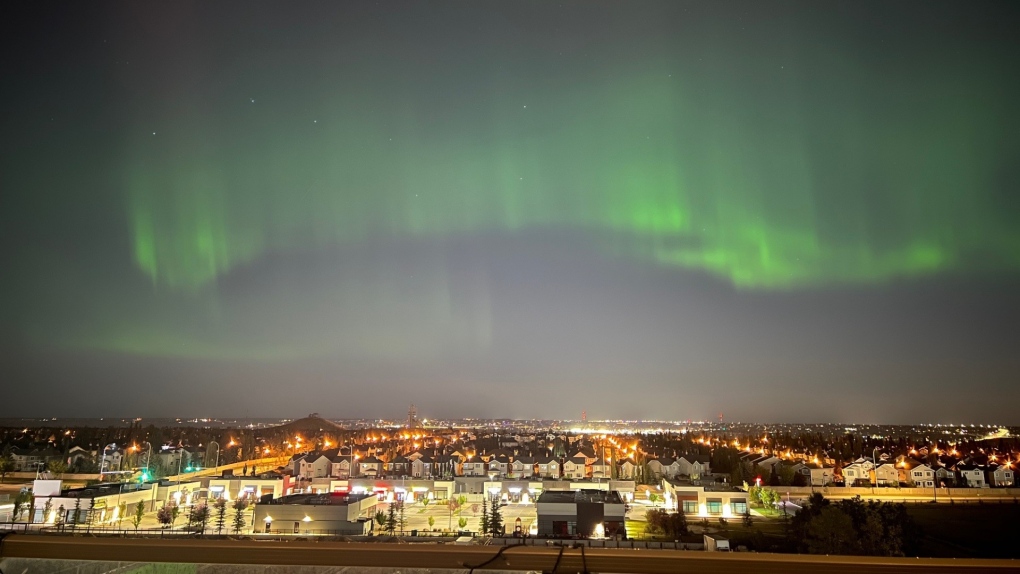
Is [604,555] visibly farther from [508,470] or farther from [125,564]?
[508,470]

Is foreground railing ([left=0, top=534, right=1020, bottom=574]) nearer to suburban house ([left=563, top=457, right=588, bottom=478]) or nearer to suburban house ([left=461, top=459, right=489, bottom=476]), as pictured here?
suburban house ([left=461, top=459, right=489, bottom=476])

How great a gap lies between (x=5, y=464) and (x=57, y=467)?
4.05m

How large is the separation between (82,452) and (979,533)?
48968 mm

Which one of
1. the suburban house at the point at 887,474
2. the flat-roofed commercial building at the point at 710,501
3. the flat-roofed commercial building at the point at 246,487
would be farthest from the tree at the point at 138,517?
the suburban house at the point at 887,474

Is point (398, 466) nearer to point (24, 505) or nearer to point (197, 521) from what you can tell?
point (197, 521)

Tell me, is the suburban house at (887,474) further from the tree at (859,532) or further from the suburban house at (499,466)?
the suburban house at (499,466)

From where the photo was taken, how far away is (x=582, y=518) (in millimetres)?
17172

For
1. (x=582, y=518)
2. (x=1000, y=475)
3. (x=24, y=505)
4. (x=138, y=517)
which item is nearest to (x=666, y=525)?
(x=582, y=518)

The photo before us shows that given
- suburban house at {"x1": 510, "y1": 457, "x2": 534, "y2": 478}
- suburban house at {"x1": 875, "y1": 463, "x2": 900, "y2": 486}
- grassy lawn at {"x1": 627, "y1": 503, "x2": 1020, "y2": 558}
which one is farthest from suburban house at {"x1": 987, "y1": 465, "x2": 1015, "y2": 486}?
suburban house at {"x1": 510, "y1": 457, "x2": 534, "y2": 478}

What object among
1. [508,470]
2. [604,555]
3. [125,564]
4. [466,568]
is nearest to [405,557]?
[466,568]

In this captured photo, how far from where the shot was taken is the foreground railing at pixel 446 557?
56.0 inches

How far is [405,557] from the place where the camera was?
4.97 feet

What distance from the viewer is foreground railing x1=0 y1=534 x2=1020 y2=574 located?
4.66 ft

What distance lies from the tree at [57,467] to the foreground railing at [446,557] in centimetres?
3777
